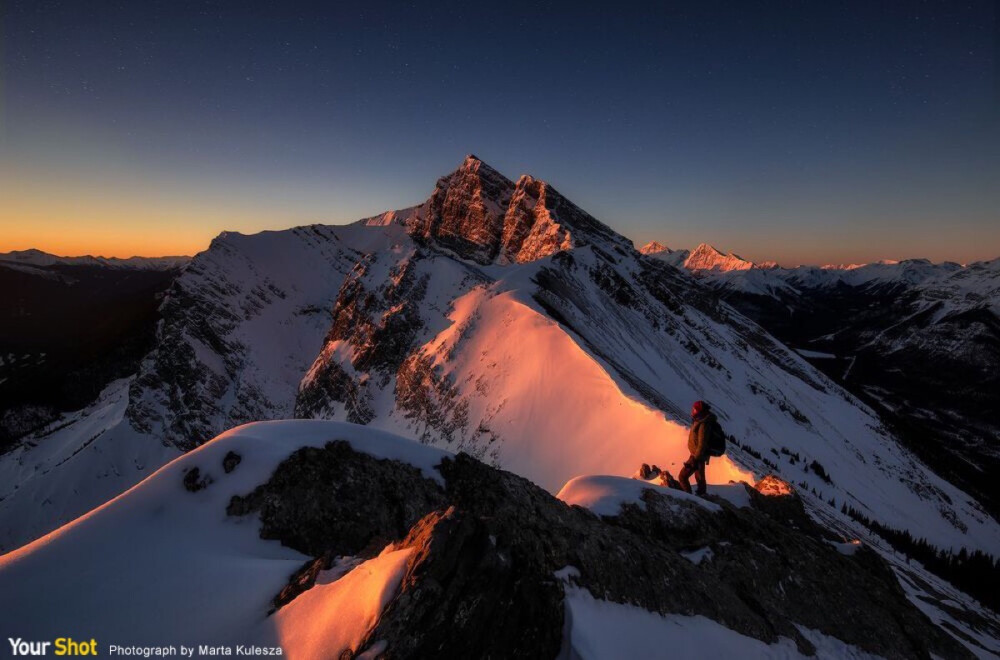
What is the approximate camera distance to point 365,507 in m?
9.82

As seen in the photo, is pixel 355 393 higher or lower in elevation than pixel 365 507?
lower

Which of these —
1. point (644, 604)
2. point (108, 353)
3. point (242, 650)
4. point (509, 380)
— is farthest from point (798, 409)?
point (108, 353)

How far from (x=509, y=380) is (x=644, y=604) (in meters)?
35.3

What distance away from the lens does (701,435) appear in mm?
13625

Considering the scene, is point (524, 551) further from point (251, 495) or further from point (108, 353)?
point (108, 353)

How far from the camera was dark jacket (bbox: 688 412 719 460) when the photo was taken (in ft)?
44.5

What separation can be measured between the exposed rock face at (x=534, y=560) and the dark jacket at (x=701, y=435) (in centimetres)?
194

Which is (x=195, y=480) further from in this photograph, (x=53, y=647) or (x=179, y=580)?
(x=53, y=647)

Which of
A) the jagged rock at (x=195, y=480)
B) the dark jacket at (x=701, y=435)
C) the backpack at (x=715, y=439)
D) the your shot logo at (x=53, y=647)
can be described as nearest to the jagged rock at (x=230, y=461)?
the jagged rock at (x=195, y=480)

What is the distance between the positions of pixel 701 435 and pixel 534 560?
816 centimetres

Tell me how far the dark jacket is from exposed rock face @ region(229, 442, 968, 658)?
1937mm

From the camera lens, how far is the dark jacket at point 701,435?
1357 centimetres

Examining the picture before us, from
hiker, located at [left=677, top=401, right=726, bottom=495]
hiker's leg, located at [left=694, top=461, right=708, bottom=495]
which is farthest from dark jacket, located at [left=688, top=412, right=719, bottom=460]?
hiker's leg, located at [left=694, top=461, right=708, bottom=495]

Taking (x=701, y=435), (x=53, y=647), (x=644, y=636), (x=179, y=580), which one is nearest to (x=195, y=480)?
(x=179, y=580)
